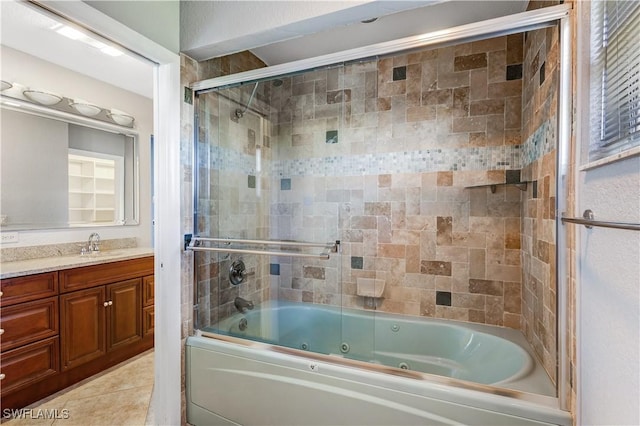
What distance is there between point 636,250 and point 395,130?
1.72 metres

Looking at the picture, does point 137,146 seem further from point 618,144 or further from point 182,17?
point 618,144

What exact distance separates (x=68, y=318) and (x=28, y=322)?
0.77ft

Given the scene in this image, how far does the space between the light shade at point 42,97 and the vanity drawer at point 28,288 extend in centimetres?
146

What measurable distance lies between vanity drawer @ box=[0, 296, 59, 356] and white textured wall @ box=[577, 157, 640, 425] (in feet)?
9.53

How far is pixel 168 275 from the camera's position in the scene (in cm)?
174

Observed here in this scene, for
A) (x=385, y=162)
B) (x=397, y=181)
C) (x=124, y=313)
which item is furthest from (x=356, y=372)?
(x=124, y=313)

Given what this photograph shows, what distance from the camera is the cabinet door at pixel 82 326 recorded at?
216cm

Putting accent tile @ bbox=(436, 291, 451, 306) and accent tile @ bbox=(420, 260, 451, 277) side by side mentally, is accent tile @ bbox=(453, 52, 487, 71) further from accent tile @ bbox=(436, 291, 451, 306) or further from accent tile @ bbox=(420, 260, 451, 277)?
accent tile @ bbox=(436, 291, 451, 306)

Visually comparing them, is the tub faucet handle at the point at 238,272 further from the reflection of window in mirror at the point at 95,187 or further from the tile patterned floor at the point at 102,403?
the reflection of window in mirror at the point at 95,187

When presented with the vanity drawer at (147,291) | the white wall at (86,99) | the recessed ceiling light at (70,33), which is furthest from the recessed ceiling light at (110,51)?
the vanity drawer at (147,291)

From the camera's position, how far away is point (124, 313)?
2.55 m

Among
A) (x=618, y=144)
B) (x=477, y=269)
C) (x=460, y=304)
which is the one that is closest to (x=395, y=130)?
(x=477, y=269)

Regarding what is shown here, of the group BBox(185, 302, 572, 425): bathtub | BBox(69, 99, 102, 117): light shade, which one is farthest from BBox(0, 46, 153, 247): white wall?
BBox(185, 302, 572, 425): bathtub

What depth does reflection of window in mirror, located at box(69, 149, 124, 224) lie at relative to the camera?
2742 mm
